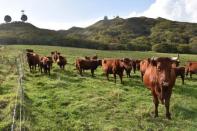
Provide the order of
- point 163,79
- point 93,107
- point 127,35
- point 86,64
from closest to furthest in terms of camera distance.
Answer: point 163,79 → point 93,107 → point 86,64 → point 127,35

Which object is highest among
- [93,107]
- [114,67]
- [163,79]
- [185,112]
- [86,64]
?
[163,79]

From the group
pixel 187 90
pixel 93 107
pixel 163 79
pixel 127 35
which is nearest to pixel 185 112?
pixel 163 79

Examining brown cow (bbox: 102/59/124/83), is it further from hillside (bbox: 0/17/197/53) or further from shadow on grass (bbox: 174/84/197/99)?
hillside (bbox: 0/17/197/53)

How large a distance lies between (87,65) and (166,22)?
170 meters

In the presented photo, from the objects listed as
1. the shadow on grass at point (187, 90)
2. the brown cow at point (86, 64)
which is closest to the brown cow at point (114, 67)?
the brown cow at point (86, 64)

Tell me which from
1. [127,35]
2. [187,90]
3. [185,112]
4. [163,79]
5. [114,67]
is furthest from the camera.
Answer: [127,35]

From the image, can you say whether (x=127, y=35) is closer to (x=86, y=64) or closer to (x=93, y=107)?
(x=86, y=64)

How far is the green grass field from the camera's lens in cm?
1641

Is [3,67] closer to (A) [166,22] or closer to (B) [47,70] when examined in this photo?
(B) [47,70]

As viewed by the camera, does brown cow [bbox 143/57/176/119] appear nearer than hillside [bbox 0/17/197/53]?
Yes

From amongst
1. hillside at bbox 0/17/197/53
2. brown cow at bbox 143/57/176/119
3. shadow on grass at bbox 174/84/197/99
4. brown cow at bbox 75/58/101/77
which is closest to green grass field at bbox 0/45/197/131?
shadow on grass at bbox 174/84/197/99

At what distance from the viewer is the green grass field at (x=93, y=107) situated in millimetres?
16406

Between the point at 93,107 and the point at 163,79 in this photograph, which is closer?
the point at 163,79

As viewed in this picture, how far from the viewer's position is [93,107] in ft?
62.5
